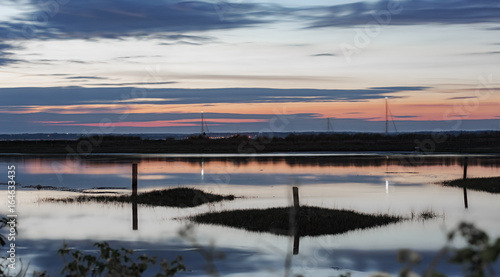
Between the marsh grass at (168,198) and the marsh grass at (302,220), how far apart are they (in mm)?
5531

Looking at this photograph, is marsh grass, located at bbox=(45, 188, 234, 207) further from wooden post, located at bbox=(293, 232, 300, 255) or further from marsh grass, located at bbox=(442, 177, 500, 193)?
marsh grass, located at bbox=(442, 177, 500, 193)

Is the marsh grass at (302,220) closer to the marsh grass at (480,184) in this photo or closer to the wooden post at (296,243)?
the wooden post at (296,243)

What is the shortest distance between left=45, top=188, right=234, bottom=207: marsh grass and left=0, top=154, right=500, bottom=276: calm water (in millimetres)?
1293

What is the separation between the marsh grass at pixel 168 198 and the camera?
31844 mm

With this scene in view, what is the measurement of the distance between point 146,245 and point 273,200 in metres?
13.4

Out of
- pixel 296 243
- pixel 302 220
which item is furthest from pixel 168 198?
pixel 296 243

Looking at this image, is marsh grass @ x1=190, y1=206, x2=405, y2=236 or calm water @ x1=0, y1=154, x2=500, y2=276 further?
marsh grass @ x1=190, y1=206, x2=405, y2=236

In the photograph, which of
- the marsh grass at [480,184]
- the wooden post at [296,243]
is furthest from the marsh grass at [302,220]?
the marsh grass at [480,184]

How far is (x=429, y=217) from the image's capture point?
26.5 m

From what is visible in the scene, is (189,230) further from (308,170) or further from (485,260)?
(308,170)

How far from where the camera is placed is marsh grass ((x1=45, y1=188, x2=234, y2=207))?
3184cm

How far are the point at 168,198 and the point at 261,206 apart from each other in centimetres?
538

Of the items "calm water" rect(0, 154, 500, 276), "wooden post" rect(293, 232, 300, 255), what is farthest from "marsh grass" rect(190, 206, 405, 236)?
"calm water" rect(0, 154, 500, 276)

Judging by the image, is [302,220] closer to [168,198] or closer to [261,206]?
[261,206]
